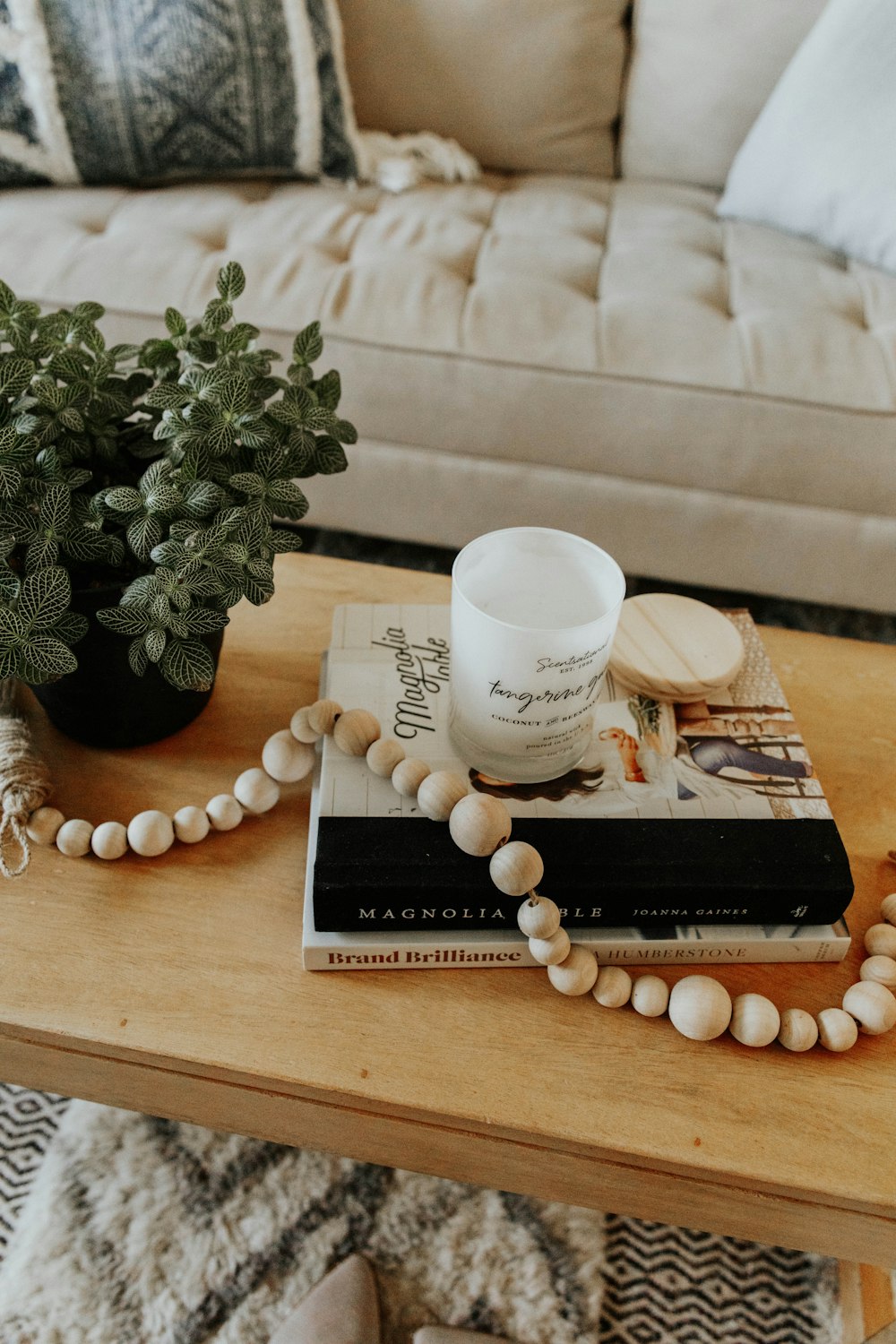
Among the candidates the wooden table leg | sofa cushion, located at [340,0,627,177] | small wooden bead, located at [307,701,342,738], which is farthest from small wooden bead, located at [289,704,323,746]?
sofa cushion, located at [340,0,627,177]

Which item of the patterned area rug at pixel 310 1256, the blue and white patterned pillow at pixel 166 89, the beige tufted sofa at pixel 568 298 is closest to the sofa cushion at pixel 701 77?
the beige tufted sofa at pixel 568 298

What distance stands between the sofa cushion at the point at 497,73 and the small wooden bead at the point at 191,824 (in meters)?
1.30

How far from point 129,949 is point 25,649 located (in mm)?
188

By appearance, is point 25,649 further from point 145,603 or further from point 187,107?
point 187,107

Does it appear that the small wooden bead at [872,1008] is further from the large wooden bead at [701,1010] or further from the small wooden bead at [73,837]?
the small wooden bead at [73,837]

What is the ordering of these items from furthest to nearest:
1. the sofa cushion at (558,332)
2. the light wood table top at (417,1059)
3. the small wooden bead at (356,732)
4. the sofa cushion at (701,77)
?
the sofa cushion at (701,77) < the sofa cushion at (558,332) < the small wooden bead at (356,732) < the light wood table top at (417,1059)

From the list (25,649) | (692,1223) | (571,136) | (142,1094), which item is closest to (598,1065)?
(692,1223)

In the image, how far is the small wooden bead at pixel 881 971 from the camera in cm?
55

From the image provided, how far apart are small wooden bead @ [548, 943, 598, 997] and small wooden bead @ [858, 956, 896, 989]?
6.5 inches

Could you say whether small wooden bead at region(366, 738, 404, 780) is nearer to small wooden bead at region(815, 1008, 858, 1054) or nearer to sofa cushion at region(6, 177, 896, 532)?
small wooden bead at region(815, 1008, 858, 1054)

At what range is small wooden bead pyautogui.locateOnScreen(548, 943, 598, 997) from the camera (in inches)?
21.2

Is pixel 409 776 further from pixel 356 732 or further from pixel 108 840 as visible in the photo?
pixel 108 840

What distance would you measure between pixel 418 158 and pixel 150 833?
127cm

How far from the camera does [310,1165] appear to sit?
2.53 ft
